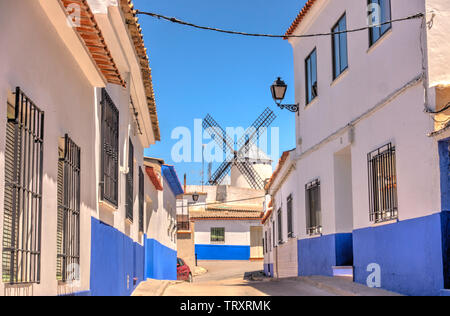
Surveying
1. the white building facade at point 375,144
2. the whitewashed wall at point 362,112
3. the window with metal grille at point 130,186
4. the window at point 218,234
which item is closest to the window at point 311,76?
the white building facade at point 375,144

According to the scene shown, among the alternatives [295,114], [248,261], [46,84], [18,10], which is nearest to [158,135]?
[295,114]

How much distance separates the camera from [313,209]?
1662cm

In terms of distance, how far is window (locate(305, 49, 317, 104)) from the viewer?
651 inches

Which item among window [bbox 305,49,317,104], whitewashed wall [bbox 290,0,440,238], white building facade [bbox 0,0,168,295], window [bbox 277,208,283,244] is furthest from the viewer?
window [bbox 277,208,283,244]

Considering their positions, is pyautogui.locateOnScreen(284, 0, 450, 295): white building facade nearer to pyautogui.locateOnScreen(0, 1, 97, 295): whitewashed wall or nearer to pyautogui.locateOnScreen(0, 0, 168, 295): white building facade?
pyautogui.locateOnScreen(0, 0, 168, 295): white building facade

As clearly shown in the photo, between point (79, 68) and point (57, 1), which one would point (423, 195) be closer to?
point (79, 68)

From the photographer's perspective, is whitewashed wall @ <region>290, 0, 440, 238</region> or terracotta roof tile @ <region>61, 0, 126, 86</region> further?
whitewashed wall @ <region>290, 0, 440, 238</region>

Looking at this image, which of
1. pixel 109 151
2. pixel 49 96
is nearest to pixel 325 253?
pixel 109 151

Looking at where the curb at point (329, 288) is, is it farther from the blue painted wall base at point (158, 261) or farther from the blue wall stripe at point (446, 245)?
the blue painted wall base at point (158, 261)

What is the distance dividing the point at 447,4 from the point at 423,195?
108 inches

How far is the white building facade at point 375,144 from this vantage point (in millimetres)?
9586

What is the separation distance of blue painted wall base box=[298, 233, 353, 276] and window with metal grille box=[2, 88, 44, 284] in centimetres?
906

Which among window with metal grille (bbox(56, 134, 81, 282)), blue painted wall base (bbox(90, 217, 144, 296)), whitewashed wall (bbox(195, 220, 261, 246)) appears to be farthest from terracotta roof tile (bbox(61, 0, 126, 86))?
whitewashed wall (bbox(195, 220, 261, 246))

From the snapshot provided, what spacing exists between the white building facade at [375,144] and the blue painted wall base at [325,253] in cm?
2
